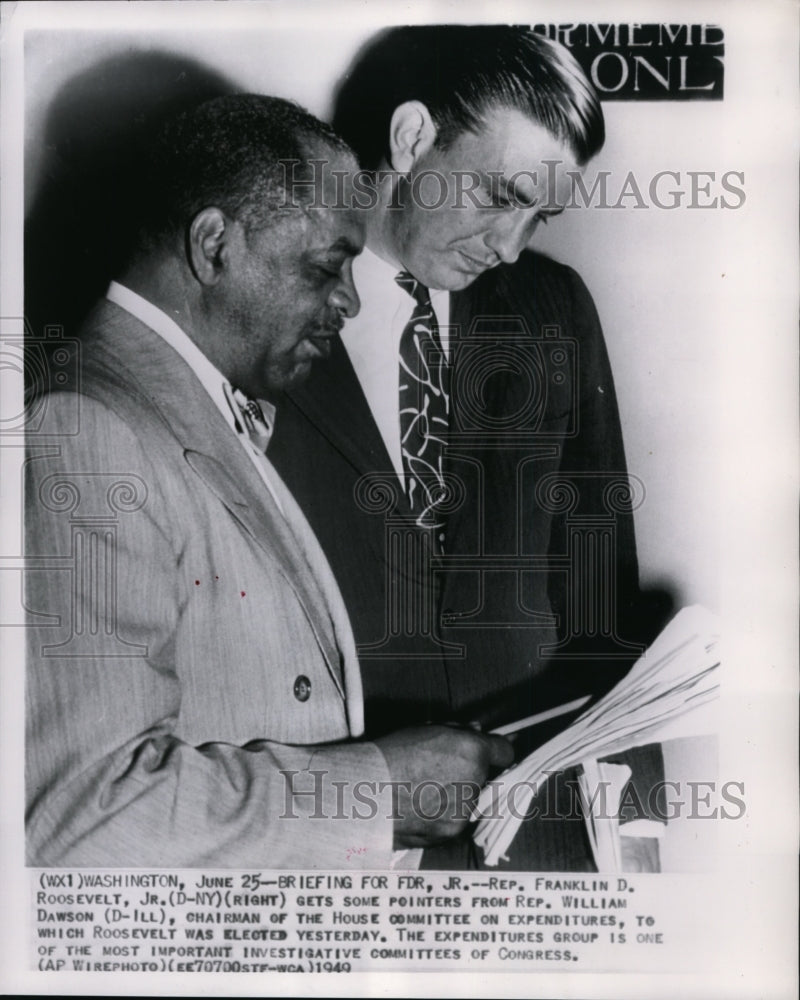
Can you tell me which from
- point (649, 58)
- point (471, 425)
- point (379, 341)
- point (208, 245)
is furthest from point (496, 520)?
point (649, 58)

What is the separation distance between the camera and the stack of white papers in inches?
60.1

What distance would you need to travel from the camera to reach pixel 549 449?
1542 mm

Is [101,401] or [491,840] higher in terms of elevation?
[101,401]

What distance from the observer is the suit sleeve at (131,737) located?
1.48 meters

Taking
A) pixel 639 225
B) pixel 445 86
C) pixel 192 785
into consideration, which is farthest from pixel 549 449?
pixel 192 785

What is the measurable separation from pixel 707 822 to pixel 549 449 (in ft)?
1.83

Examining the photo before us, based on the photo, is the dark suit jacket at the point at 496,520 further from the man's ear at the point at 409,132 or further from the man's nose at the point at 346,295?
the man's ear at the point at 409,132

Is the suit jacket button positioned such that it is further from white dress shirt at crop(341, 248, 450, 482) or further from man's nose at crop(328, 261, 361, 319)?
man's nose at crop(328, 261, 361, 319)

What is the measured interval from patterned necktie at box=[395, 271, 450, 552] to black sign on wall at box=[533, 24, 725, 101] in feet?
1.27

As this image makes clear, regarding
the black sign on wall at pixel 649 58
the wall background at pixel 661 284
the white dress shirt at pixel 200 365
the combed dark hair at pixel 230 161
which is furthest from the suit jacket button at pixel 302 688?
the black sign on wall at pixel 649 58

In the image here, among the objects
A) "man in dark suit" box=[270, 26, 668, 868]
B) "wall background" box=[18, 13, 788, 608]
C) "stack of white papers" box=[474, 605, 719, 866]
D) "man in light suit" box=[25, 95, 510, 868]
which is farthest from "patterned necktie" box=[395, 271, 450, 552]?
"stack of white papers" box=[474, 605, 719, 866]

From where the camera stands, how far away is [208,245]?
59.4 inches

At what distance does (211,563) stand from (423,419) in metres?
0.35

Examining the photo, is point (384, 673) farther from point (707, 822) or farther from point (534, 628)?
point (707, 822)
